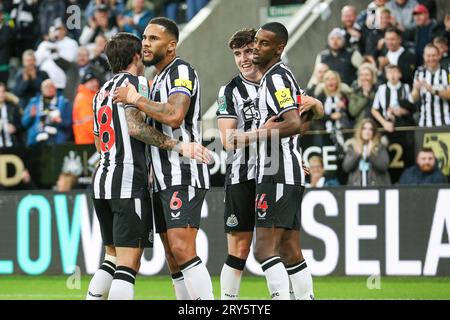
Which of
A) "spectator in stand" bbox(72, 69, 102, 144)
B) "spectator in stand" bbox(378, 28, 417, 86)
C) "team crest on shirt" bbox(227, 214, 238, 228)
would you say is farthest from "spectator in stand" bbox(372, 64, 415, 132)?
"team crest on shirt" bbox(227, 214, 238, 228)

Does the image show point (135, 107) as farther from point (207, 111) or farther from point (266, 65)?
point (207, 111)

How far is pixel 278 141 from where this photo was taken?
7.86 metres

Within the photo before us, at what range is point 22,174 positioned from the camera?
13203 mm

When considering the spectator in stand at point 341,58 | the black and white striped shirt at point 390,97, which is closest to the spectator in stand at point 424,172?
the black and white striped shirt at point 390,97

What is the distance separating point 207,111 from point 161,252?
2905mm

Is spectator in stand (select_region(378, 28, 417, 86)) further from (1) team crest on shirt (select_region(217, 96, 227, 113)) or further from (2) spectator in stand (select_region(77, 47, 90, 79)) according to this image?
(1) team crest on shirt (select_region(217, 96, 227, 113))

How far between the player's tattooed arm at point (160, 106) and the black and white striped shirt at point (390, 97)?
5.17 meters

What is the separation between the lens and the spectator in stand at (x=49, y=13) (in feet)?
51.7

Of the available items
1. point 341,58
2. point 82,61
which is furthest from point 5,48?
point 341,58

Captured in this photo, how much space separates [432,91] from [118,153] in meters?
5.60

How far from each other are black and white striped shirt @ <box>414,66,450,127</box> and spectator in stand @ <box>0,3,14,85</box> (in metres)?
6.68

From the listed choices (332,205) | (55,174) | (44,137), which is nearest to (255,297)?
(332,205)

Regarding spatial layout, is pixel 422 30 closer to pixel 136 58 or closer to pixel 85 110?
pixel 85 110

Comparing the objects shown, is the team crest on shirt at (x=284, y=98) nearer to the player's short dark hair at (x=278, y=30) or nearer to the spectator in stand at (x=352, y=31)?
the player's short dark hair at (x=278, y=30)
